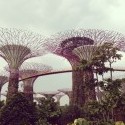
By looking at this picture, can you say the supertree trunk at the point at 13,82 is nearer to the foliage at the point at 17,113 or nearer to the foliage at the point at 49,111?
the foliage at the point at 49,111

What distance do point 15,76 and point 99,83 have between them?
12.2 meters

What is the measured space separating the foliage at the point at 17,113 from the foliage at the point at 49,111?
640 centimetres

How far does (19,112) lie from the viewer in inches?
998

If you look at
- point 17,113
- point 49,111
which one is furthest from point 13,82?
point 17,113

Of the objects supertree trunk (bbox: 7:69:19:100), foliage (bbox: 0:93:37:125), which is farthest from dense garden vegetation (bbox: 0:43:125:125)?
supertree trunk (bbox: 7:69:19:100)

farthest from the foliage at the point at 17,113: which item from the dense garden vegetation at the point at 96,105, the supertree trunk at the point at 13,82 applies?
the supertree trunk at the point at 13,82

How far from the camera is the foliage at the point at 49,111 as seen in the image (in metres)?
32.9

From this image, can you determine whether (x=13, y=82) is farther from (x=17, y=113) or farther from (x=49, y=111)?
(x=17, y=113)

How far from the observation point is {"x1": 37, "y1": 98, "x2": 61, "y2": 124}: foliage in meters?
32.9

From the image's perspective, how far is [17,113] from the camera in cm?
2530

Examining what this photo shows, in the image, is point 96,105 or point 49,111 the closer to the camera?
point 96,105

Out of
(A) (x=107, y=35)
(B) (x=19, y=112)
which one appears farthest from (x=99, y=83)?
(A) (x=107, y=35)

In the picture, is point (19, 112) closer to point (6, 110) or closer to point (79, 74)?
point (6, 110)

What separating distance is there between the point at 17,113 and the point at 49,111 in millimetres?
8954
